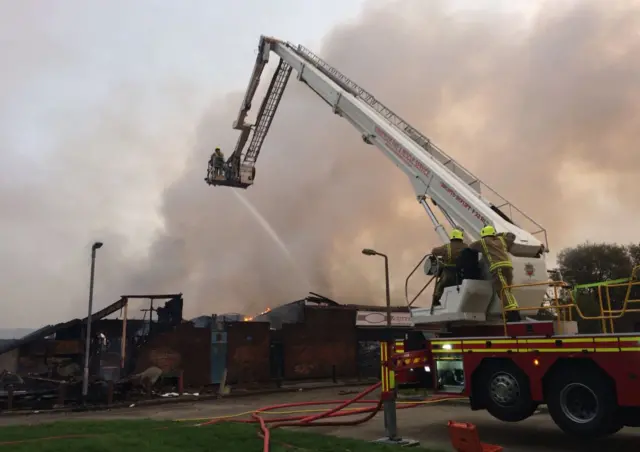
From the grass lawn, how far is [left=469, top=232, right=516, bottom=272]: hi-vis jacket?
3733 millimetres

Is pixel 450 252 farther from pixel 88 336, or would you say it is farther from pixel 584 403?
pixel 88 336

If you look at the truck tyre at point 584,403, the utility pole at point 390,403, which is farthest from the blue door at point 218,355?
the truck tyre at point 584,403

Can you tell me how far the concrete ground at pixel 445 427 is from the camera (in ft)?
29.5

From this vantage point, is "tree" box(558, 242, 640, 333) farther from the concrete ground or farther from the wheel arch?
the wheel arch

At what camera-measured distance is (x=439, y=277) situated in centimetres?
1048

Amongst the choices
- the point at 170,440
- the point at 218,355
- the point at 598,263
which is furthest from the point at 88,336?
the point at 598,263

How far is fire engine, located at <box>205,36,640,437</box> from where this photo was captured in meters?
7.77

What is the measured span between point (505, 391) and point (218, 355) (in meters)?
17.1

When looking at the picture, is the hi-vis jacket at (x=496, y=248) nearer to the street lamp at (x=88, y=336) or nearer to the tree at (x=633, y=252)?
the street lamp at (x=88, y=336)

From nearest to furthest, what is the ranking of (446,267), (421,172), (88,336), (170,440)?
(170,440) < (446,267) < (421,172) < (88,336)

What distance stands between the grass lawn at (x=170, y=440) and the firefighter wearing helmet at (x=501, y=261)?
3.22 meters

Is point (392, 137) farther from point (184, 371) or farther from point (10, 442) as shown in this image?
point (184, 371)

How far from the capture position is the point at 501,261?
9.66 metres

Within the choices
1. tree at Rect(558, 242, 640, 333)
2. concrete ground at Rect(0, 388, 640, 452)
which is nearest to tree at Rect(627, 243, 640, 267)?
tree at Rect(558, 242, 640, 333)
